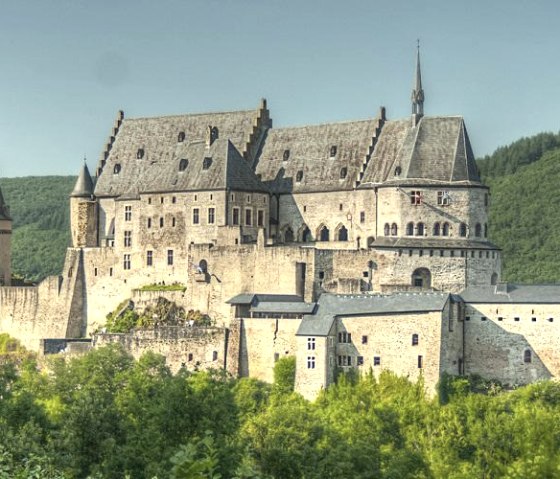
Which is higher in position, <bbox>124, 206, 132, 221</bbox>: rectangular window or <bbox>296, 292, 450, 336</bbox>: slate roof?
<bbox>124, 206, 132, 221</bbox>: rectangular window

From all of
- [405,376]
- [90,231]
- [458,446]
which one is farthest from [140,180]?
[458,446]

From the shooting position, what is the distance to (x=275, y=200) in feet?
309

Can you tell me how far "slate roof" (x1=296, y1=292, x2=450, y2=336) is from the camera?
78812 millimetres

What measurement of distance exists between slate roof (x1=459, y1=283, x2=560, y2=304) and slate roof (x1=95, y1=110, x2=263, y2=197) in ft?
64.8

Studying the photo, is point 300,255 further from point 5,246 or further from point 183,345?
point 5,246

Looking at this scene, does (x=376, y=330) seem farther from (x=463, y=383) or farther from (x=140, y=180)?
(x=140, y=180)

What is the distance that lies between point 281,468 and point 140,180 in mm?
40208

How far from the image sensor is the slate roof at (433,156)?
290 feet

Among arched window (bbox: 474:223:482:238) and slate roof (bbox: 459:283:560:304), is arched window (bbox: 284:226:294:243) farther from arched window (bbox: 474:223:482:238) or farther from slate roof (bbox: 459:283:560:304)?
slate roof (bbox: 459:283:560:304)

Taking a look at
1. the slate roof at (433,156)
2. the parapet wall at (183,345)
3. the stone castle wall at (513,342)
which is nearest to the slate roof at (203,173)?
the slate roof at (433,156)

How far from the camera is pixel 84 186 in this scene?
10069 centimetres

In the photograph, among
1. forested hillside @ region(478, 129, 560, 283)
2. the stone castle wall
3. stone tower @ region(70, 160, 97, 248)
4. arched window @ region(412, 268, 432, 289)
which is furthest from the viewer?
forested hillside @ region(478, 129, 560, 283)

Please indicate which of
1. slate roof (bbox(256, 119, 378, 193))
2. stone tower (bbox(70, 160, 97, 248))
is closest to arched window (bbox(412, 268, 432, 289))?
slate roof (bbox(256, 119, 378, 193))

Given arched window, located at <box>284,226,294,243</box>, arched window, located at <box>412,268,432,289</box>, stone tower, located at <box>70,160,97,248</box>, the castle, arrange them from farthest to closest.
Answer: stone tower, located at <box>70,160,97,248</box>, arched window, located at <box>284,226,294,243</box>, arched window, located at <box>412,268,432,289</box>, the castle
